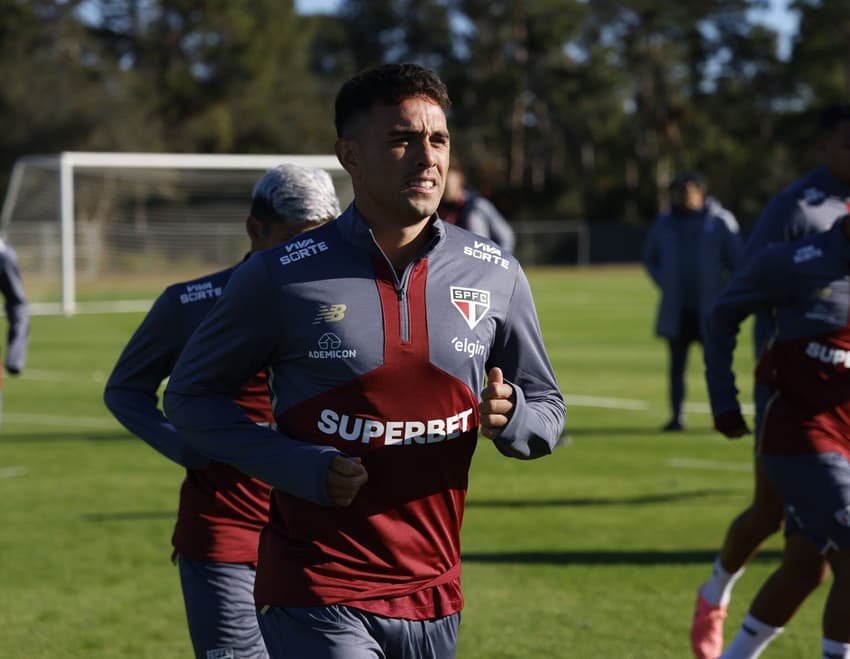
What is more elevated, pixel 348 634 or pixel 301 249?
pixel 301 249

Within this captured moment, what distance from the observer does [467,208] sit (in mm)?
12008

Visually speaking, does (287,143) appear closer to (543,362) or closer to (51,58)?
(51,58)

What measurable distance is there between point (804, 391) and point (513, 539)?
399 centimetres

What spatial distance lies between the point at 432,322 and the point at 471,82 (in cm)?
7230

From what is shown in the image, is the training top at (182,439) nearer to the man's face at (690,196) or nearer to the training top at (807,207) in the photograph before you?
the training top at (807,207)

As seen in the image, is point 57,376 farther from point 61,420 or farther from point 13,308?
point 13,308

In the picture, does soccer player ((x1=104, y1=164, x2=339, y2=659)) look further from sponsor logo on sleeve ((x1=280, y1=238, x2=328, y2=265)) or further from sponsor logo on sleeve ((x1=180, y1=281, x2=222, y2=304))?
sponsor logo on sleeve ((x1=280, y1=238, x2=328, y2=265))

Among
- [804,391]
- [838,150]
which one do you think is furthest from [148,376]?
[838,150]

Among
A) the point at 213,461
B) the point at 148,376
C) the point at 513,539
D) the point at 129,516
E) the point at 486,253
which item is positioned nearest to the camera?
the point at 486,253

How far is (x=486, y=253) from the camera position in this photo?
3639 millimetres

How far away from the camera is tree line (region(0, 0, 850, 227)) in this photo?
62625 mm

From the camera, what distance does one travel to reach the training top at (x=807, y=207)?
6.18 meters

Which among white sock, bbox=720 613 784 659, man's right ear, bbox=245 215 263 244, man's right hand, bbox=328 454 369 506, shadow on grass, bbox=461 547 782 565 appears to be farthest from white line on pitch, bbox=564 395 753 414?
man's right hand, bbox=328 454 369 506

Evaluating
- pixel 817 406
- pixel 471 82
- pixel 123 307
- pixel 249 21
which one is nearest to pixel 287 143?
pixel 249 21
